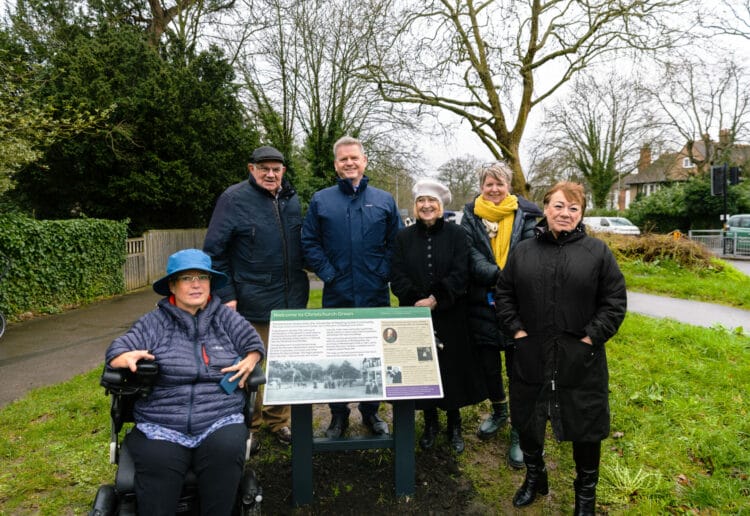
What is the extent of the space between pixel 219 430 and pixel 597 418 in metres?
2.13

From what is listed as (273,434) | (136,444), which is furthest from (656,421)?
(136,444)

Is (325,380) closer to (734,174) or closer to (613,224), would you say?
(734,174)

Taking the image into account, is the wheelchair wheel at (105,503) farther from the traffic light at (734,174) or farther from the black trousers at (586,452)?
the traffic light at (734,174)

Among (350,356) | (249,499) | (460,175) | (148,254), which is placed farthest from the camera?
(460,175)

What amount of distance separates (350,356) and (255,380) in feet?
2.05

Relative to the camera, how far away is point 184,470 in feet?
7.91

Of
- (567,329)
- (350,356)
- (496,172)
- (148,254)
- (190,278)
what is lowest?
(350,356)

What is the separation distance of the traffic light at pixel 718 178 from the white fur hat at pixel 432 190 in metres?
17.2

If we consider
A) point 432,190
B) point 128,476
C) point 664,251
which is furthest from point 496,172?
point 664,251

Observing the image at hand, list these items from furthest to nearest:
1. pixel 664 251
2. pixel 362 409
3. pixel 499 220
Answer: pixel 664 251, pixel 362 409, pixel 499 220

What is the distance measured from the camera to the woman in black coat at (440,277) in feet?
11.6

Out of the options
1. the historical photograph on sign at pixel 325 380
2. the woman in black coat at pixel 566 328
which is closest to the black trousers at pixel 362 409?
the historical photograph on sign at pixel 325 380

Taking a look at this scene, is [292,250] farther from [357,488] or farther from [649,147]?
[649,147]

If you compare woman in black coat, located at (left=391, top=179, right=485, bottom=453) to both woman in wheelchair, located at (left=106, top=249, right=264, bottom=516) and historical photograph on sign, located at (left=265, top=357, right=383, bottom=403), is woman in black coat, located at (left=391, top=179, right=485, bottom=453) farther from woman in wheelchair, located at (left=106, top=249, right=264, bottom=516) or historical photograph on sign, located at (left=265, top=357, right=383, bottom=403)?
woman in wheelchair, located at (left=106, top=249, right=264, bottom=516)
